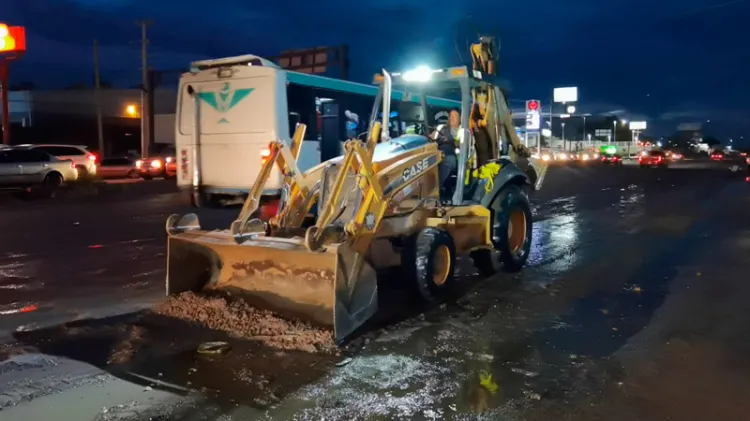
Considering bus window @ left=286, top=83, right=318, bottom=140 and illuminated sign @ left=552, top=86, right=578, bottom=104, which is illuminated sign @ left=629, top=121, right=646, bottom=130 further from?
bus window @ left=286, top=83, right=318, bottom=140

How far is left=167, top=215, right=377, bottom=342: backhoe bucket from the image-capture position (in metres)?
6.35

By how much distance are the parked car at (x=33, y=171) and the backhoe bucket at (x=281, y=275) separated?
1905 cm

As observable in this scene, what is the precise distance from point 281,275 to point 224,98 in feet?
30.1

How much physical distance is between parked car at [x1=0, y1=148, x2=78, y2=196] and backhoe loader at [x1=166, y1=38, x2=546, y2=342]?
19207 mm

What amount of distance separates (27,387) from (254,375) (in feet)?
5.60

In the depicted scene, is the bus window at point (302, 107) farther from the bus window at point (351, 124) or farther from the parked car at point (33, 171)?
the parked car at point (33, 171)

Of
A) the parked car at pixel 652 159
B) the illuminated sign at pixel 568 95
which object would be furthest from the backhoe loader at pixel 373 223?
the illuminated sign at pixel 568 95

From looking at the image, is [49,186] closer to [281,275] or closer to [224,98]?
[224,98]

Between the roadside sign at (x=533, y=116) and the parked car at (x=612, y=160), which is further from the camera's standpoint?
the parked car at (x=612, y=160)

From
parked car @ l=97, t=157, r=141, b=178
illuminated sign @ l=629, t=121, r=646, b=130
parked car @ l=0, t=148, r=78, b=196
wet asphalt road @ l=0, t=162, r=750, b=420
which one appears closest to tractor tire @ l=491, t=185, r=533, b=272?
wet asphalt road @ l=0, t=162, r=750, b=420

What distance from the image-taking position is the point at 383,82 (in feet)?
28.5

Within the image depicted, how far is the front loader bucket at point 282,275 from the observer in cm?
635

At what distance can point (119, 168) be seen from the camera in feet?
114

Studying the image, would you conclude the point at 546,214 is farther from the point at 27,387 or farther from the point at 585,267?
the point at 27,387
